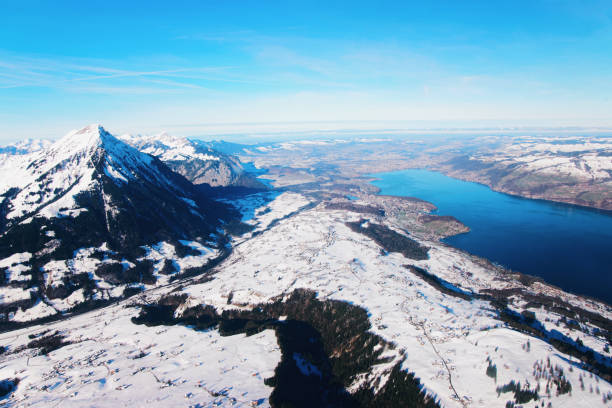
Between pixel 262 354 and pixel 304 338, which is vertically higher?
pixel 262 354

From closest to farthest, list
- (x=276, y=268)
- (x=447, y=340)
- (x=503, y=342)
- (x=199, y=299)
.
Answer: (x=503, y=342) < (x=447, y=340) < (x=199, y=299) < (x=276, y=268)

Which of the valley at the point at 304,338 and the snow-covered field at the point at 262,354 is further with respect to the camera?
the valley at the point at 304,338

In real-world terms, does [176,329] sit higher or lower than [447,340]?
lower

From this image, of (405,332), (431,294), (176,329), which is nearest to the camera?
(405,332)

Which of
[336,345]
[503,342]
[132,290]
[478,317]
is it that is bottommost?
[132,290]

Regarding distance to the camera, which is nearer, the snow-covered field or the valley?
the snow-covered field

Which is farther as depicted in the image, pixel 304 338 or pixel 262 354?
pixel 304 338

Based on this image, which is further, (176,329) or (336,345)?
(176,329)

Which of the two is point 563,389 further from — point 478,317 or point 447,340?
point 478,317

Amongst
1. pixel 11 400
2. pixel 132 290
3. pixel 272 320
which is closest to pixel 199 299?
pixel 272 320
